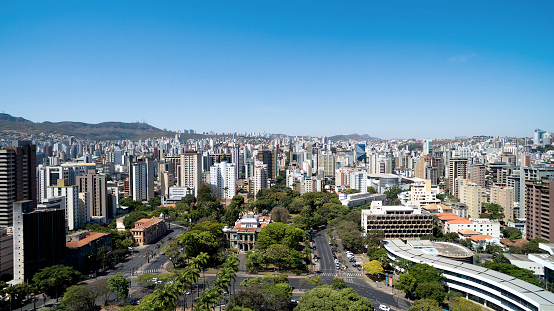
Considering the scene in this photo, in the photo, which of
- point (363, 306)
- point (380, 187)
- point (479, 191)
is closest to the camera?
point (363, 306)

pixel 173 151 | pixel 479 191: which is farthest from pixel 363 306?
pixel 173 151

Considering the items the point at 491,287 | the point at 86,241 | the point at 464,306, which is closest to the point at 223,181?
the point at 86,241

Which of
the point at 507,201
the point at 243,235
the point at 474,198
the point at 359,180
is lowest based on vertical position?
the point at 243,235

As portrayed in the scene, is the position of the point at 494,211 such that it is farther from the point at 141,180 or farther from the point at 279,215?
the point at 141,180

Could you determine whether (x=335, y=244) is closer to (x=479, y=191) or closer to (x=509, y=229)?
(x=509, y=229)

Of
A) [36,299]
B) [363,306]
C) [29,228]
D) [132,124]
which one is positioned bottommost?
[36,299]

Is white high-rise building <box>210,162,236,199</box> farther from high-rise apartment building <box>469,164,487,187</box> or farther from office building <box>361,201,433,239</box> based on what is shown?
high-rise apartment building <box>469,164,487,187</box>

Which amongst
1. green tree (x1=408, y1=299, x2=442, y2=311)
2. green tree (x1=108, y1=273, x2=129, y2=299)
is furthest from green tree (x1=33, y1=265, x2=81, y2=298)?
Result: green tree (x1=408, y1=299, x2=442, y2=311)
